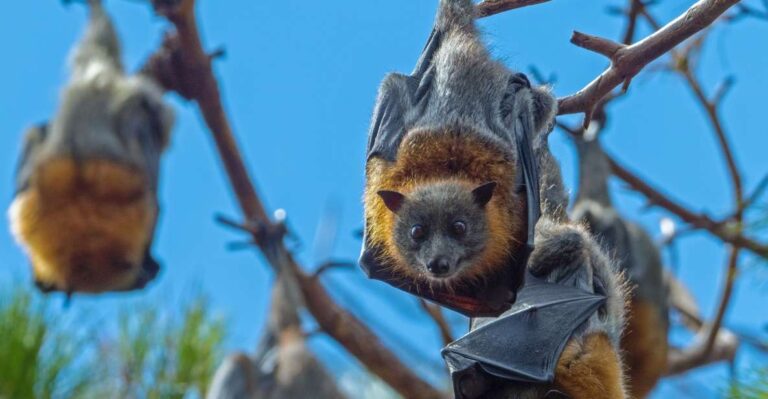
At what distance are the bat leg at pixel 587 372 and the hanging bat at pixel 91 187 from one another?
979cm

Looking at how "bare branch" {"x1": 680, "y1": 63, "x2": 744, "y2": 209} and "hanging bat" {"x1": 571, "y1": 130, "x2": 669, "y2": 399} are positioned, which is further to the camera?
"hanging bat" {"x1": 571, "y1": 130, "x2": 669, "y2": 399}

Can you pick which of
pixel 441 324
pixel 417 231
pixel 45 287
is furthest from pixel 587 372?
pixel 45 287

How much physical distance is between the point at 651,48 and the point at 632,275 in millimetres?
6822

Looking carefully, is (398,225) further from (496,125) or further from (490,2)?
(490,2)

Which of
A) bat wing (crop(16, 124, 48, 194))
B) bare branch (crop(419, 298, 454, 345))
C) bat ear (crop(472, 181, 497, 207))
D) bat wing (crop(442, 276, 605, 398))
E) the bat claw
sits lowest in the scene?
bare branch (crop(419, 298, 454, 345))

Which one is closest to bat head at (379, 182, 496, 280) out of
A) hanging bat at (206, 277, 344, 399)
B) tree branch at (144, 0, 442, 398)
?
tree branch at (144, 0, 442, 398)

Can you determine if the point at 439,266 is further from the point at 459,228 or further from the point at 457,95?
the point at 457,95

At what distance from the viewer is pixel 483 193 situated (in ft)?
14.9

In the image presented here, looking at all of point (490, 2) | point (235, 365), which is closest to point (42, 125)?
point (235, 365)

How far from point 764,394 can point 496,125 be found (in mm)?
1587

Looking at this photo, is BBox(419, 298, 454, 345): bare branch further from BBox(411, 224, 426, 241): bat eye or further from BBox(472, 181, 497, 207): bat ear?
BBox(472, 181, 497, 207): bat ear

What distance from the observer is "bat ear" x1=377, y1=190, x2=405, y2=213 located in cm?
462

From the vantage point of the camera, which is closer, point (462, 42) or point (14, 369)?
point (462, 42)

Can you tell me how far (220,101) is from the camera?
10742 mm
